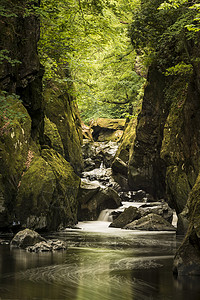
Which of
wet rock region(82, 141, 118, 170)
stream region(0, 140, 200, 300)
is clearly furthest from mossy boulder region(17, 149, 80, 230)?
wet rock region(82, 141, 118, 170)

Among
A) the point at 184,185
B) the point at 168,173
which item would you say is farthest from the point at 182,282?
the point at 168,173

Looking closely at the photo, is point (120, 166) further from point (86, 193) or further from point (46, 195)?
point (46, 195)

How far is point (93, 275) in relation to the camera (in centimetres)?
612

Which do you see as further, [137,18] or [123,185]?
[123,185]

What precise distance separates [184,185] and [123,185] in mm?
10857

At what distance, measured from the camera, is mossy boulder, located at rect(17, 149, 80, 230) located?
1188cm

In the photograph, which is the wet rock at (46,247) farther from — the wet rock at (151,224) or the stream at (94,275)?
the wet rock at (151,224)

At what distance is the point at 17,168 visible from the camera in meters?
12.0

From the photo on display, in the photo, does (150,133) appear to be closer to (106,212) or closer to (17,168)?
(106,212)

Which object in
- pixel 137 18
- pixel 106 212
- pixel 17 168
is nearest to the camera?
pixel 17 168

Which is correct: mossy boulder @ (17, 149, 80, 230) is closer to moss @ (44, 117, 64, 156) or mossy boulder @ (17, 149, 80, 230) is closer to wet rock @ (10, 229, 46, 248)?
wet rock @ (10, 229, 46, 248)

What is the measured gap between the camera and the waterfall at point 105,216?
1897 cm

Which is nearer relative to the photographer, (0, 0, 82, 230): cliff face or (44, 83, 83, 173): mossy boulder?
(0, 0, 82, 230): cliff face

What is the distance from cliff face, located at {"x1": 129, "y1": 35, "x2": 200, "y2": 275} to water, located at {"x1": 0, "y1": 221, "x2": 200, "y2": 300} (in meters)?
0.75
